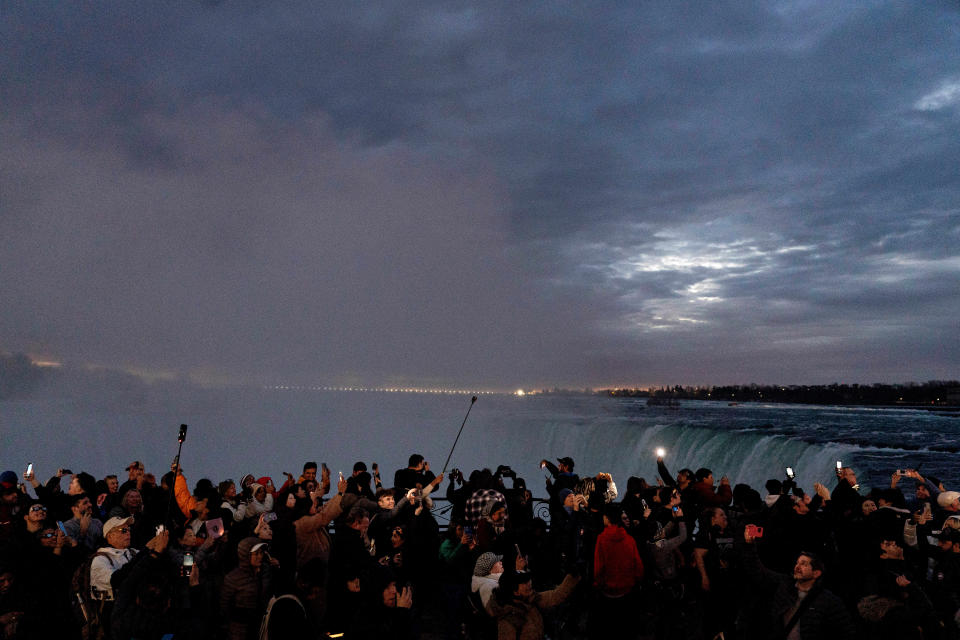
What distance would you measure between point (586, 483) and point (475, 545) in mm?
2471

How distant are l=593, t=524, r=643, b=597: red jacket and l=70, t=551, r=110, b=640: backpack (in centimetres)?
516

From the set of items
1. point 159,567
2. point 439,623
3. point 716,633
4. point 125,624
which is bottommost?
point 439,623

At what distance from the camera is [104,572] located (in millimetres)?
6246

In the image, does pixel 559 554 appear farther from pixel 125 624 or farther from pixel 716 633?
pixel 125 624

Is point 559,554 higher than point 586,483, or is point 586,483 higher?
point 586,483

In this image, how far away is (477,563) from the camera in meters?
6.31

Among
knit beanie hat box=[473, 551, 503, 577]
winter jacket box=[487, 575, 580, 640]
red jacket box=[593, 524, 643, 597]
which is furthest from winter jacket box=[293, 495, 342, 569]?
red jacket box=[593, 524, 643, 597]

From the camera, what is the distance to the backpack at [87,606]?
6289mm

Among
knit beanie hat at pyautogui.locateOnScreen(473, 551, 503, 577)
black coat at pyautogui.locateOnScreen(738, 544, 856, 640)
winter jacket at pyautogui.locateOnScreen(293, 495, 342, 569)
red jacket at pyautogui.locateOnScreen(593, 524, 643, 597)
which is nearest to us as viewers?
black coat at pyautogui.locateOnScreen(738, 544, 856, 640)

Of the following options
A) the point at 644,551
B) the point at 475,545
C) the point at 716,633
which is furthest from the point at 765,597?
the point at 475,545

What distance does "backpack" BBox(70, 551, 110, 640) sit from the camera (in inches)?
248

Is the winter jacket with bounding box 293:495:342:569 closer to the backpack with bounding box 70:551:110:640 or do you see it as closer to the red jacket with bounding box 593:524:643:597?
the backpack with bounding box 70:551:110:640

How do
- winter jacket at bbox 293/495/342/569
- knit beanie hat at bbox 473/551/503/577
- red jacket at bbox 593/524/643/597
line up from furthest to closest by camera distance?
winter jacket at bbox 293/495/342/569 → red jacket at bbox 593/524/643/597 → knit beanie hat at bbox 473/551/503/577

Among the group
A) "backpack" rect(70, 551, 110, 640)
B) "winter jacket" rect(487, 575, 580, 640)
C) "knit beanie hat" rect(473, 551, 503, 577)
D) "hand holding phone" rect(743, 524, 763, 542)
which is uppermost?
"hand holding phone" rect(743, 524, 763, 542)
